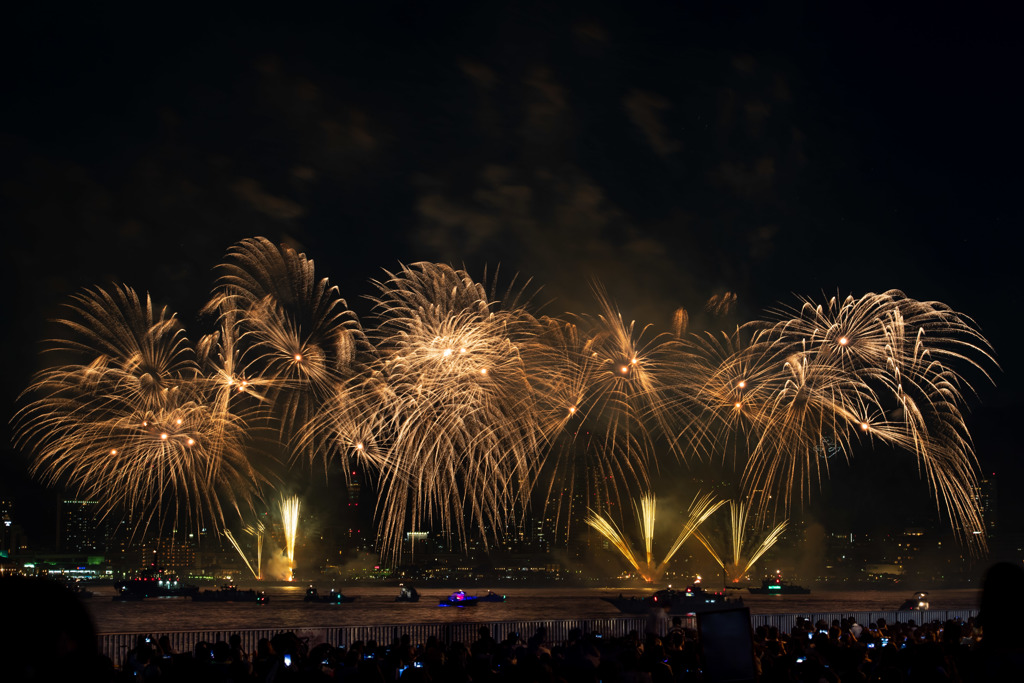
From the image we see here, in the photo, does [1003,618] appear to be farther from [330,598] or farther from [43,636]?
[330,598]

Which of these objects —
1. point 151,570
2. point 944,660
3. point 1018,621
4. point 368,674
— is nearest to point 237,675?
point 368,674

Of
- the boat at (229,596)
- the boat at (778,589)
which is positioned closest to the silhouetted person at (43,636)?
the boat at (229,596)

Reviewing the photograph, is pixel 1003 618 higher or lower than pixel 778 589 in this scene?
higher

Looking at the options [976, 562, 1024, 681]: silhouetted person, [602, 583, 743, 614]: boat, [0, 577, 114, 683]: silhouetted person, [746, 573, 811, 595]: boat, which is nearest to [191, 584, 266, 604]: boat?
[602, 583, 743, 614]: boat

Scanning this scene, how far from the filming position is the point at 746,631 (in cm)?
902

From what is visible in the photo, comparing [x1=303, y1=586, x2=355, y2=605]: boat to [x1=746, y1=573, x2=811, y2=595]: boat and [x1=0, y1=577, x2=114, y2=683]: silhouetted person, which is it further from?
[x1=0, y1=577, x2=114, y2=683]: silhouetted person

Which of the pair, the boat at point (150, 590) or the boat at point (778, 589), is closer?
the boat at point (150, 590)

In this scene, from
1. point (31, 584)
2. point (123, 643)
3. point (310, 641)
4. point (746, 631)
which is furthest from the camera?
point (123, 643)

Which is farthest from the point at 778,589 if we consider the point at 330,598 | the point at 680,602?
the point at 330,598

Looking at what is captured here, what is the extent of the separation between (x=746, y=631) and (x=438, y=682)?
18.6 ft

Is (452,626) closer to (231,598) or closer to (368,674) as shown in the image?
(368,674)

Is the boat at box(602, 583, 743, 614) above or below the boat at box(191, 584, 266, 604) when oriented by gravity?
above

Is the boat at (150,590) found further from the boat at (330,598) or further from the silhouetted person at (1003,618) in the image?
the silhouetted person at (1003,618)

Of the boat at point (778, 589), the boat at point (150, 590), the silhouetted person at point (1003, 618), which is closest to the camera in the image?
the silhouetted person at point (1003, 618)
